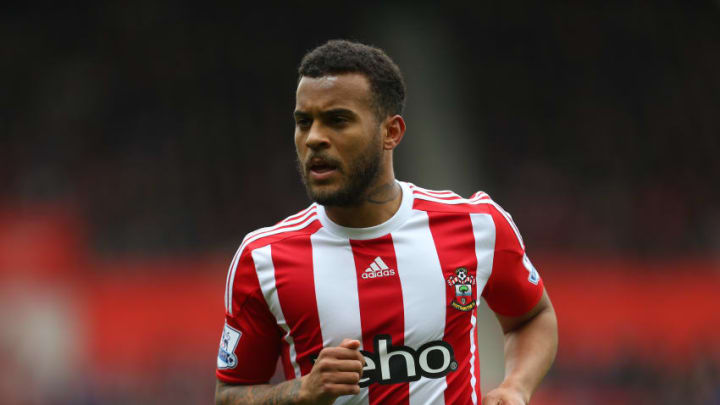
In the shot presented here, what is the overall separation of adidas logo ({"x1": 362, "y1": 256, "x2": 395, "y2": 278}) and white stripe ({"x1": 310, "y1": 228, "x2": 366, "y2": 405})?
0.13ft

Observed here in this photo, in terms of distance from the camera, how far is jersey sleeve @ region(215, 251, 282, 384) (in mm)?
2561

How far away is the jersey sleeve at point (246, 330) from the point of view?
2.56m

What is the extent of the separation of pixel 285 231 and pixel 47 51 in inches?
447

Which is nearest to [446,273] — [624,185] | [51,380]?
[51,380]

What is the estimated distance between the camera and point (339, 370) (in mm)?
2223

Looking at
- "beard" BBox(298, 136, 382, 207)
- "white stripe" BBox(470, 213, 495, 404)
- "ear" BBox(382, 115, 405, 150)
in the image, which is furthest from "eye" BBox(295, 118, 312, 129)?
"white stripe" BBox(470, 213, 495, 404)

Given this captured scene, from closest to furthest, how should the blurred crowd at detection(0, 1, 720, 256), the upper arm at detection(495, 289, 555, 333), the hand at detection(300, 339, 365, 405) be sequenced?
the hand at detection(300, 339, 365, 405) → the upper arm at detection(495, 289, 555, 333) → the blurred crowd at detection(0, 1, 720, 256)

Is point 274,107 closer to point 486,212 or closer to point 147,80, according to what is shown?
point 147,80

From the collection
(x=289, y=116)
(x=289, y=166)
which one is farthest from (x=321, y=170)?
(x=289, y=116)

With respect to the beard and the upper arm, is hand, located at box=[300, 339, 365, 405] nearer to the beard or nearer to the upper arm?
the beard

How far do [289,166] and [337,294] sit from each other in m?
9.64

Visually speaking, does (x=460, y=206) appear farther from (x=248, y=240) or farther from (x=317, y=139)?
(x=248, y=240)

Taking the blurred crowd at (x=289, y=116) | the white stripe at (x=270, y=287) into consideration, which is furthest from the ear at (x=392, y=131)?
the blurred crowd at (x=289, y=116)

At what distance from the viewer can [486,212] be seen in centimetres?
277
